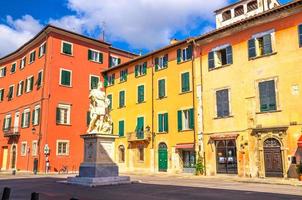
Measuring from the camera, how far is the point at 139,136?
33.3m

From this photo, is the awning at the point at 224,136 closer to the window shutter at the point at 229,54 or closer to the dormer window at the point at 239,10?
the window shutter at the point at 229,54

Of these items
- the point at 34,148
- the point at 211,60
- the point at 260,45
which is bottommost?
the point at 34,148

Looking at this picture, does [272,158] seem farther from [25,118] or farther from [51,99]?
[25,118]

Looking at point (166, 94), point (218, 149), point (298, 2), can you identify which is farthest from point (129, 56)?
point (298, 2)

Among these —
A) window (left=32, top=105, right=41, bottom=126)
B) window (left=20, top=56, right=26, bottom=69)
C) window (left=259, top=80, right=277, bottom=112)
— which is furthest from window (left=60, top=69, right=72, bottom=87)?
window (left=259, top=80, right=277, bottom=112)

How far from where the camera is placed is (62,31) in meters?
36.1

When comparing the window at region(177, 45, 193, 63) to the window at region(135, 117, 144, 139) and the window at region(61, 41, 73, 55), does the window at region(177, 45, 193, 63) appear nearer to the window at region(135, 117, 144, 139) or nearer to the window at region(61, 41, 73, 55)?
the window at region(135, 117, 144, 139)

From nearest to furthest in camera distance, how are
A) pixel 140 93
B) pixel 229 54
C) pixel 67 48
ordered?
pixel 229 54
pixel 140 93
pixel 67 48

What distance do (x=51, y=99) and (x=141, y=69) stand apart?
964 centimetres

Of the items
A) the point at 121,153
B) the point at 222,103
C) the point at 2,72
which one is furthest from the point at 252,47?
the point at 2,72

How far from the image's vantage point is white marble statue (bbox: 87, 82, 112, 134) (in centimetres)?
1853

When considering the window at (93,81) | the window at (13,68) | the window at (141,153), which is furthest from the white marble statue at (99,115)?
the window at (13,68)

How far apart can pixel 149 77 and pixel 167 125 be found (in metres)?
5.55

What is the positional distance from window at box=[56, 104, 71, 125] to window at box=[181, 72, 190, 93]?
13008mm
